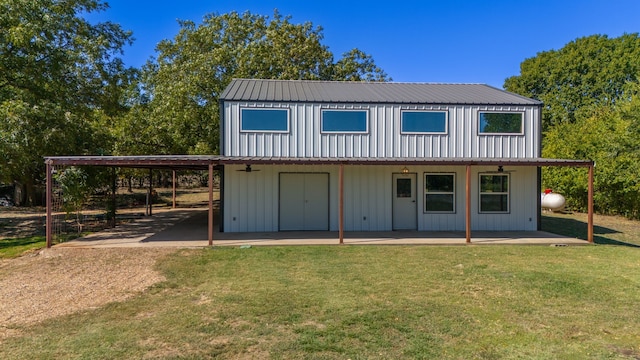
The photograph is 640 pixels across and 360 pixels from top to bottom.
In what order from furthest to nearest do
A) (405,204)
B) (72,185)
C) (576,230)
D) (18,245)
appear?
(576,230) → (405,204) → (72,185) → (18,245)

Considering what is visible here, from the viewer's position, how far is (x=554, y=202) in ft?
58.5

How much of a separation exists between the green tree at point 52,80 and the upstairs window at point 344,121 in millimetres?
7848

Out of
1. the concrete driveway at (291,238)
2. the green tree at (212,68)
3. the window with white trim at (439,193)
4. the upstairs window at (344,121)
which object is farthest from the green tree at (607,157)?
the green tree at (212,68)

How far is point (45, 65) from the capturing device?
12.6m

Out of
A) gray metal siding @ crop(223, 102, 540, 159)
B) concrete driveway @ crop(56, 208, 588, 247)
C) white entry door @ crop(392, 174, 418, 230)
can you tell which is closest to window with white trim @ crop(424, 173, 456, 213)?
white entry door @ crop(392, 174, 418, 230)

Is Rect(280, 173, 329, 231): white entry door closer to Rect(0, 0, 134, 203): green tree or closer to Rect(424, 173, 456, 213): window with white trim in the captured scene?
Rect(424, 173, 456, 213): window with white trim

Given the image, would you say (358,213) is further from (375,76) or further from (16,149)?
(375,76)

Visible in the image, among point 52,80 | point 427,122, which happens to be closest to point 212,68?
point 52,80

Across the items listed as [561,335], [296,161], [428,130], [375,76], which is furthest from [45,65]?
[375,76]

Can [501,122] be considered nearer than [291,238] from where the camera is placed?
No

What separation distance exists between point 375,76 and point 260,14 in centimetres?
779

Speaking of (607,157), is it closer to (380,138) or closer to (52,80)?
(380,138)

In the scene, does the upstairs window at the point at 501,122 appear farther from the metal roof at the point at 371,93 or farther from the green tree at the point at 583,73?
the green tree at the point at 583,73

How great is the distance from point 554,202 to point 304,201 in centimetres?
1265
